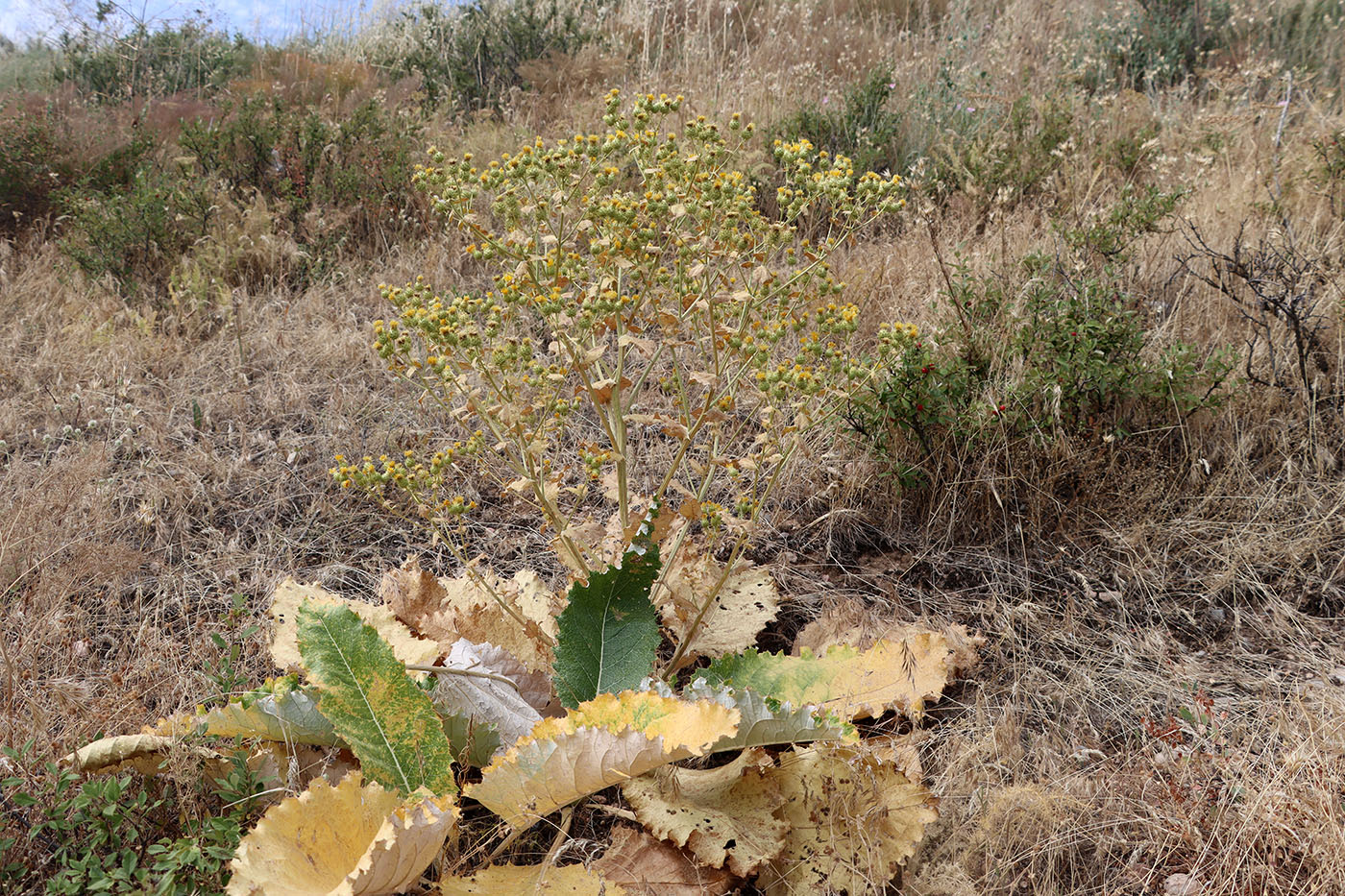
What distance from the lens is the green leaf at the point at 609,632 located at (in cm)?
173

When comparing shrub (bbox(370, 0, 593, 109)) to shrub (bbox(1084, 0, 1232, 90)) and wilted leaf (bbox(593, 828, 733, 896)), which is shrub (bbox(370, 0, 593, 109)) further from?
Answer: wilted leaf (bbox(593, 828, 733, 896))

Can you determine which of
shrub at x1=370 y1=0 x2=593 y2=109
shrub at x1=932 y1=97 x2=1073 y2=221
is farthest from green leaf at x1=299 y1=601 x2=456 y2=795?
shrub at x1=370 y1=0 x2=593 y2=109

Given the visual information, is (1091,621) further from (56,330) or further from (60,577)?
(56,330)

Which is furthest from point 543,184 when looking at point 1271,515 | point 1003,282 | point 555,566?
point 1271,515

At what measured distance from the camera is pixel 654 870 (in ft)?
4.95

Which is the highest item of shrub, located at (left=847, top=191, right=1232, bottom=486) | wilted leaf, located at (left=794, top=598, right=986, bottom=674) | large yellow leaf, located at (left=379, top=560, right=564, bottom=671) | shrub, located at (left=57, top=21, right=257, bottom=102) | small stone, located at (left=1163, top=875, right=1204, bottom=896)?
shrub, located at (left=57, top=21, right=257, bottom=102)

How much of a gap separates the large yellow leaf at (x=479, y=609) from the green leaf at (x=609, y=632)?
0.61 ft

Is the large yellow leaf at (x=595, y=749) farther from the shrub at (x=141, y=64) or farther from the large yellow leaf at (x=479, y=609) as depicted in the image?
the shrub at (x=141, y=64)

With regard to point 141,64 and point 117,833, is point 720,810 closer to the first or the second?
point 117,833

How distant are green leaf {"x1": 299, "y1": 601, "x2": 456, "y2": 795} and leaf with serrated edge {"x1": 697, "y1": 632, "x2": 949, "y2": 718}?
59 centimetres

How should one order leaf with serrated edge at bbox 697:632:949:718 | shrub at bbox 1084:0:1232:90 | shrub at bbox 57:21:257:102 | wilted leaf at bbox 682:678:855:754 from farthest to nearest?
1. shrub at bbox 57:21:257:102
2. shrub at bbox 1084:0:1232:90
3. leaf with serrated edge at bbox 697:632:949:718
4. wilted leaf at bbox 682:678:855:754

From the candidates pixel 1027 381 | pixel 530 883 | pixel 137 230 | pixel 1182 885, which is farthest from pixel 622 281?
pixel 137 230

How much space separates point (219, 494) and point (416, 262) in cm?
182

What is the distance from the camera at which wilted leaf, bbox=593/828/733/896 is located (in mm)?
1479
